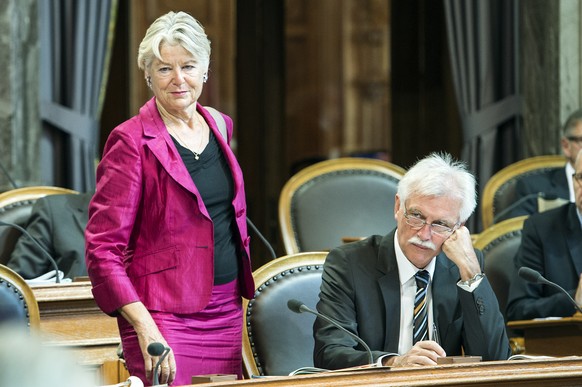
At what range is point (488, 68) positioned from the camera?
5461mm

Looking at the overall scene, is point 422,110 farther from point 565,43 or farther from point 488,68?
point 565,43

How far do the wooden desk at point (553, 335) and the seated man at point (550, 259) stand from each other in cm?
20

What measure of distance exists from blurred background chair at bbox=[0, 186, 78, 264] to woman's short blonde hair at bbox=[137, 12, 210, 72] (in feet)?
5.54

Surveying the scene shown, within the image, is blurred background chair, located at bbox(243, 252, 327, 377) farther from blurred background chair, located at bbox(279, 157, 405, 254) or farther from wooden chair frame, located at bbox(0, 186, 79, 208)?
wooden chair frame, located at bbox(0, 186, 79, 208)

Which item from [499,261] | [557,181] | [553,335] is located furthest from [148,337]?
[557,181]

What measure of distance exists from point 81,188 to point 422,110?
2216 millimetres

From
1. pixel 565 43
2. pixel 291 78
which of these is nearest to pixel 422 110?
pixel 291 78

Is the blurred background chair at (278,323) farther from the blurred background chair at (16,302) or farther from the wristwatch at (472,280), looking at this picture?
the blurred background chair at (16,302)

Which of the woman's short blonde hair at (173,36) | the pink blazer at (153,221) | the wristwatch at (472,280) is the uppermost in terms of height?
the woman's short blonde hair at (173,36)

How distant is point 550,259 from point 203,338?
1509 mm

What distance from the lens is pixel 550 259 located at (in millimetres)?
3367

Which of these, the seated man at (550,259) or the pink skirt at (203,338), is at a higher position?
the seated man at (550,259)

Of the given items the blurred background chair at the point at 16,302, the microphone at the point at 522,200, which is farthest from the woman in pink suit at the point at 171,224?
the microphone at the point at 522,200

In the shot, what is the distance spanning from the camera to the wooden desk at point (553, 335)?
9.37ft
